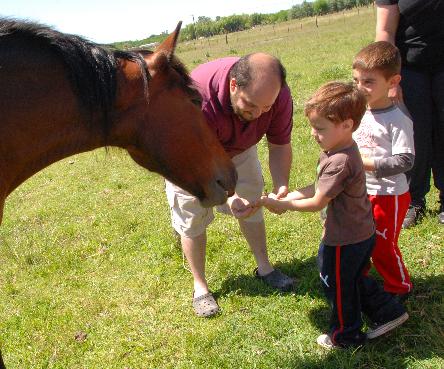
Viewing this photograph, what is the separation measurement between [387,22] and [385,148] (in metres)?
1.37

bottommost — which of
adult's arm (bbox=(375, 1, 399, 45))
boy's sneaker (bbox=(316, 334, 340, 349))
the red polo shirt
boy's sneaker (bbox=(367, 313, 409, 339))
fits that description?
boy's sneaker (bbox=(316, 334, 340, 349))

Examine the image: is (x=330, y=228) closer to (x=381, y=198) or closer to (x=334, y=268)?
(x=334, y=268)

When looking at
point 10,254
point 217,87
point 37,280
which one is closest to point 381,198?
point 217,87

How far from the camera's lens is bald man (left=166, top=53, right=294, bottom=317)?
108 inches

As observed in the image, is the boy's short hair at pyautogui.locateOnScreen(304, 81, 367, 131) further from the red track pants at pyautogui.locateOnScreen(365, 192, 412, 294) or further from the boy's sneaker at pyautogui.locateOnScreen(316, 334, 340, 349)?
the boy's sneaker at pyautogui.locateOnScreen(316, 334, 340, 349)

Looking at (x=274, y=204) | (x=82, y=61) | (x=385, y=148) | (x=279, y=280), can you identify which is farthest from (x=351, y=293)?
(x=82, y=61)

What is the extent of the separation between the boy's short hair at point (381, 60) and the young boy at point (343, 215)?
1.21 ft

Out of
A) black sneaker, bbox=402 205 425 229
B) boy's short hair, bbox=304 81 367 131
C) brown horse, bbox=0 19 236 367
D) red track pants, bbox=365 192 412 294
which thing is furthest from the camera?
black sneaker, bbox=402 205 425 229

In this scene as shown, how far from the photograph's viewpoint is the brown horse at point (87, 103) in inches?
80.6

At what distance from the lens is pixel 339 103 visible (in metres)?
2.46

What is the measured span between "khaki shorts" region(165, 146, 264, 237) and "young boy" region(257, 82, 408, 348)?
0.86 metres

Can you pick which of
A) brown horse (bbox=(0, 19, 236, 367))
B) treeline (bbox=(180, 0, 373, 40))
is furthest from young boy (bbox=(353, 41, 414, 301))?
treeline (bbox=(180, 0, 373, 40))

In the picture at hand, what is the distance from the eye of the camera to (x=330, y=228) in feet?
8.87

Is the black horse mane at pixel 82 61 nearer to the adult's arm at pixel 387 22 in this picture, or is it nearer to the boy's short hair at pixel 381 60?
the boy's short hair at pixel 381 60
